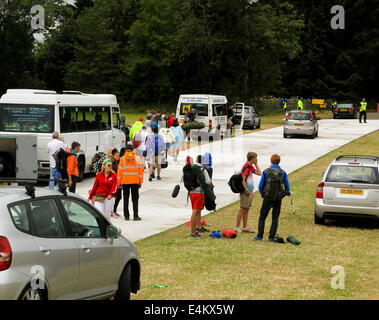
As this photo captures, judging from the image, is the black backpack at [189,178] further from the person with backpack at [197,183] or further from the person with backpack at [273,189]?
the person with backpack at [273,189]

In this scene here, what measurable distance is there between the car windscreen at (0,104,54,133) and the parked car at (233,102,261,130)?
24.2 meters

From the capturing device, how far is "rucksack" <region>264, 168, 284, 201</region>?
12812 millimetres

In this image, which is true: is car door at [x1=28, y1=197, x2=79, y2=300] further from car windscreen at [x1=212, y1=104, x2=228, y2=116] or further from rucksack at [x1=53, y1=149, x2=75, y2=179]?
car windscreen at [x1=212, y1=104, x2=228, y2=116]

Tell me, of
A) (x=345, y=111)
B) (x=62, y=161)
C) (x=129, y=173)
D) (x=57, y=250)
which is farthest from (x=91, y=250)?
(x=345, y=111)

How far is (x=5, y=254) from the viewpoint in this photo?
19.5ft

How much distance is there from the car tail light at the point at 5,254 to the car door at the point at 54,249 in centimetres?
41

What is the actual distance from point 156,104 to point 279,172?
65629mm

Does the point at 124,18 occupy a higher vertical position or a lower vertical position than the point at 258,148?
higher

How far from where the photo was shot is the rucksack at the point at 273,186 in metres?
12.8

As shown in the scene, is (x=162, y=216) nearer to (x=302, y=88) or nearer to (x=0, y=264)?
(x=0, y=264)

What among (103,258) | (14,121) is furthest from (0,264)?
(14,121)

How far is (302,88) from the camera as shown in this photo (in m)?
80.1

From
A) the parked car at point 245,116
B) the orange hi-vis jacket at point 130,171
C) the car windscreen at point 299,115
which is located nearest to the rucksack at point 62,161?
the orange hi-vis jacket at point 130,171

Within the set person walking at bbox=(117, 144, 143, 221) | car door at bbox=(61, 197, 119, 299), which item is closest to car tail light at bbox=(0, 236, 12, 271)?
car door at bbox=(61, 197, 119, 299)
